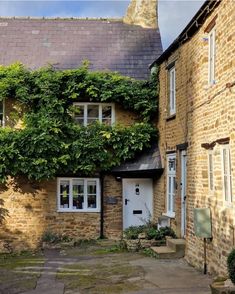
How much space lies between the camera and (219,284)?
8875mm

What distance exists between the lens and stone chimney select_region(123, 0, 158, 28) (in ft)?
77.2

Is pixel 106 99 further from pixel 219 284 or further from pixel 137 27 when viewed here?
pixel 219 284

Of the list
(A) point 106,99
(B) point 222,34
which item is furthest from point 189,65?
(A) point 106,99

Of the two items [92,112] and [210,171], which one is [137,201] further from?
[210,171]

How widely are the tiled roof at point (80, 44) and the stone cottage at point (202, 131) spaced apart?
13.1 feet

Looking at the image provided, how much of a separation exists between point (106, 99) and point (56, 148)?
2.61 meters

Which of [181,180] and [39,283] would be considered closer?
[39,283]

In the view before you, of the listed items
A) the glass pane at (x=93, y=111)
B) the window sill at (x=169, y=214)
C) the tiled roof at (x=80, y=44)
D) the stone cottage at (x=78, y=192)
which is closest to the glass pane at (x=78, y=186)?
the stone cottage at (x=78, y=192)

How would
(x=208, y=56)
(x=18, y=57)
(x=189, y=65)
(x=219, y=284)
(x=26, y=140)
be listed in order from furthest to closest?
(x=18, y=57) → (x=26, y=140) → (x=189, y=65) → (x=208, y=56) → (x=219, y=284)

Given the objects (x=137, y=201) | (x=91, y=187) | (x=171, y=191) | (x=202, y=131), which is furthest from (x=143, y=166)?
(x=202, y=131)

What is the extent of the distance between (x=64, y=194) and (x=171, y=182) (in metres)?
4.62

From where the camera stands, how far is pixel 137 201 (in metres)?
20.0

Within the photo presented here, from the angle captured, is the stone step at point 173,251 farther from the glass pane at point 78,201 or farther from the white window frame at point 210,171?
the glass pane at point 78,201

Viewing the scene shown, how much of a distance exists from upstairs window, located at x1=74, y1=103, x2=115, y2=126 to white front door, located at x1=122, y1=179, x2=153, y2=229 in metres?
2.49
